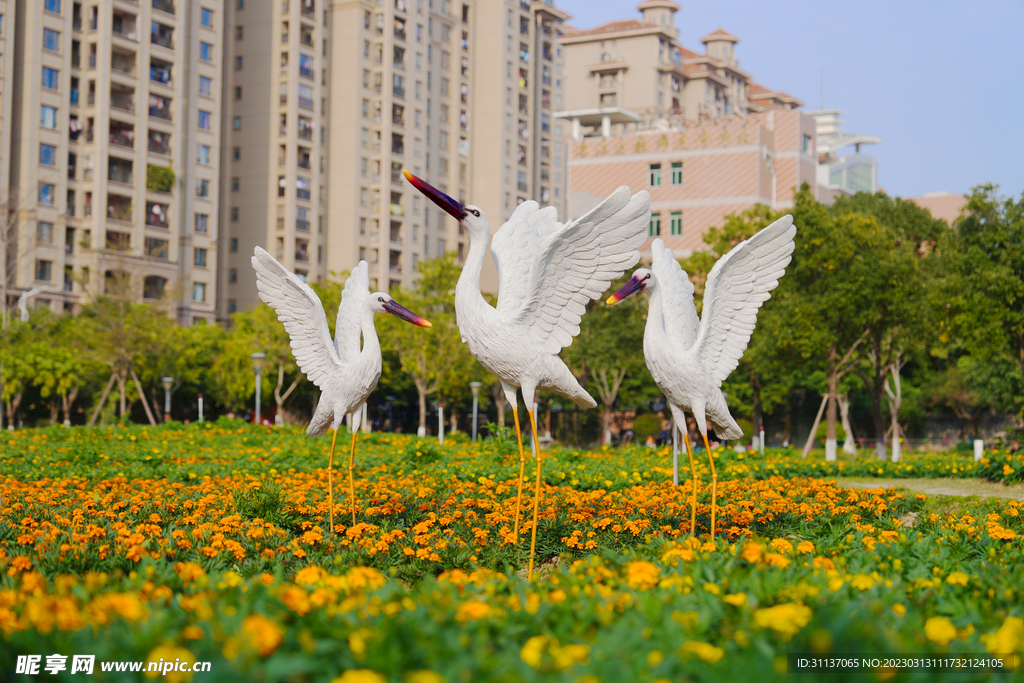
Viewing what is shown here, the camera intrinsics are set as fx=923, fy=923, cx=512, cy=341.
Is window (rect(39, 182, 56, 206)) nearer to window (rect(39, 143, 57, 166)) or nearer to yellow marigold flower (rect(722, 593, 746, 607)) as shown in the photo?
window (rect(39, 143, 57, 166))

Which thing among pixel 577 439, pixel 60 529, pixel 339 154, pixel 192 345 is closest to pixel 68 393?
pixel 192 345

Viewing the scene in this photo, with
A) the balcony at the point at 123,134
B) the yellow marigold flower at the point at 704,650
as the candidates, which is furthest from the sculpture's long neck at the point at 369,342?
the balcony at the point at 123,134

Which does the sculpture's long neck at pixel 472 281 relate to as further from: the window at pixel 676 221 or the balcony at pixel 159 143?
the balcony at pixel 159 143

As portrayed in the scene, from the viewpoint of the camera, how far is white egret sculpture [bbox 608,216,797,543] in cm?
871

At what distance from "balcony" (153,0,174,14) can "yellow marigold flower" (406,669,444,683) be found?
183 ft

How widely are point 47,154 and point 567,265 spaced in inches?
1875

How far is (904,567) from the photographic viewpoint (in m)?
5.54

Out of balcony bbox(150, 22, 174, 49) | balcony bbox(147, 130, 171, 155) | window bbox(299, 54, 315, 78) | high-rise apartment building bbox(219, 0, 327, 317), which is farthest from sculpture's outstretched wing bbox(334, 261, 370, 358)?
window bbox(299, 54, 315, 78)

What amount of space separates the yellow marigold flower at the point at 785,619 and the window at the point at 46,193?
50705 mm

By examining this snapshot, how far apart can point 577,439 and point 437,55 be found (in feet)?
132

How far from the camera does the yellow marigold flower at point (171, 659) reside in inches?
124

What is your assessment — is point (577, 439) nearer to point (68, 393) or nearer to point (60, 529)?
point (68, 393)

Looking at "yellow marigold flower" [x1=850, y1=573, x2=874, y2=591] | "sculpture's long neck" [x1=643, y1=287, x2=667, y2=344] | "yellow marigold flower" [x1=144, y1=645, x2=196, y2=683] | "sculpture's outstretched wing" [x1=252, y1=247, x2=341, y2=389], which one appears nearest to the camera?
"yellow marigold flower" [x1=144, y1=645, x2=196, y2=683]

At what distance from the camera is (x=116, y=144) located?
49594 mm
